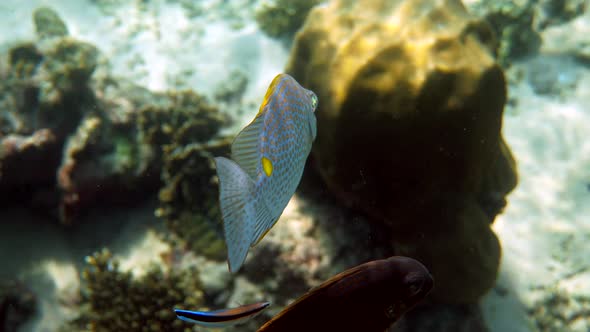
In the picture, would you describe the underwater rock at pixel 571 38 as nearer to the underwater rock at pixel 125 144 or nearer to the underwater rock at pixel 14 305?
the underwater rock at pixel 125 144

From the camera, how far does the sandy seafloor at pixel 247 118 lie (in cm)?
464

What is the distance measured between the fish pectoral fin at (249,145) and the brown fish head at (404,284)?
2.08ft

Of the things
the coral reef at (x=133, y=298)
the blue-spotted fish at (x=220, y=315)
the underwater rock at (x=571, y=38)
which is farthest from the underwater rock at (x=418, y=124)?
the underwater rock at (x=571, y=38)

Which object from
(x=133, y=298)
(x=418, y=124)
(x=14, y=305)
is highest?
(x=418, y=124)

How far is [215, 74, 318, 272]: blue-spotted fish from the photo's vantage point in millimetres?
1298

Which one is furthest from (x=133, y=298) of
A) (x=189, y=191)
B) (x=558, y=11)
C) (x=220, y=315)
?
(x=558, y=11)

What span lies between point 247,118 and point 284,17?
269cm

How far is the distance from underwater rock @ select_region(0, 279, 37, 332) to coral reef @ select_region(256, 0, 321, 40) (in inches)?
236

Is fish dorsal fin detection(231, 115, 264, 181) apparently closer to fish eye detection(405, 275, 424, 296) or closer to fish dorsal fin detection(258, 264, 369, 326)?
fish dorsal fin detection(258, 264, 369, 326)

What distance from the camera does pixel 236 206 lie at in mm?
1334

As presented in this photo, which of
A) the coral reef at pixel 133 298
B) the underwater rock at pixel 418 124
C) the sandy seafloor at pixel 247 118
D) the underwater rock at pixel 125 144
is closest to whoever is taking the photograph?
the underwater rock at pixel 418 124

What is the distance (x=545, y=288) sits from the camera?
4480 millimetres

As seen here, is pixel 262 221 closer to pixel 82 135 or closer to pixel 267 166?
pixel 267 166

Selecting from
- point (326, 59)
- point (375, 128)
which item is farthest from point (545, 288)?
point (326, 59)
